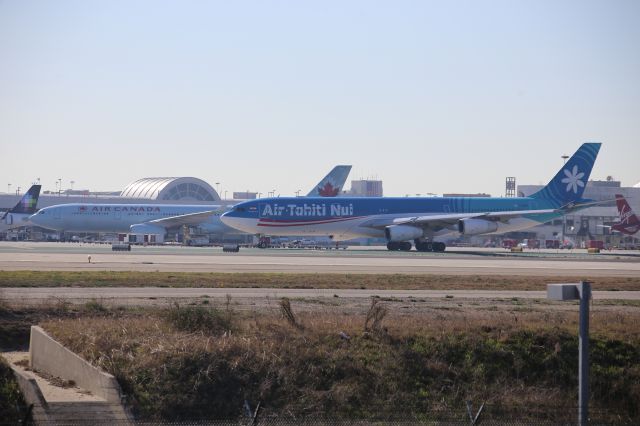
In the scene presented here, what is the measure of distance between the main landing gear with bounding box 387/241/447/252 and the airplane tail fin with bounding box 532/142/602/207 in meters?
11.1

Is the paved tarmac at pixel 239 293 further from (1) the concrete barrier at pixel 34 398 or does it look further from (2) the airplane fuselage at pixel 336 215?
(2) the airplane fuselage at pixel 336 215

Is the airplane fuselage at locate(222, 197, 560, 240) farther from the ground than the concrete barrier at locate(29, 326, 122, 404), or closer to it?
farther from the ground

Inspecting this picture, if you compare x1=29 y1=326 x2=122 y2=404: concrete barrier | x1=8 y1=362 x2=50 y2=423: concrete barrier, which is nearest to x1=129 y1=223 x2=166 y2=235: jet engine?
x1=29 y1=326 x2=122 y2=404: concrete barrier

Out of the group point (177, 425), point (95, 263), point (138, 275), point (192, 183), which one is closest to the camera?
point (177, 425)

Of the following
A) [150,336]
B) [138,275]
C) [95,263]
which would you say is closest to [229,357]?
[150,336]

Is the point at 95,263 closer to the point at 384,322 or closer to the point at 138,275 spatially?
the point at 138,275

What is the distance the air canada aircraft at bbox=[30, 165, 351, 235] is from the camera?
9956 centimetres

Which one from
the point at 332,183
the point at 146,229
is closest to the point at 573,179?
the point at 332,183

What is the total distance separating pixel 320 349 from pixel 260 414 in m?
3.35

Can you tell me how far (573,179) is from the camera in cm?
8200

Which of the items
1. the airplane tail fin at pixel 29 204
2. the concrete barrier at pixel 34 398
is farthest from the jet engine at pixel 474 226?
→ the airplane tail fin at pixel 29 204

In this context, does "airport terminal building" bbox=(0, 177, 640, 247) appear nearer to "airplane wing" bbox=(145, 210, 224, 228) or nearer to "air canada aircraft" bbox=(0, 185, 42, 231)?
"air canada aircraft" bbox=(0, 185, 42, 231)

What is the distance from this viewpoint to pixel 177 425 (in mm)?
15281

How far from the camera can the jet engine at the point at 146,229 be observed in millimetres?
97000
